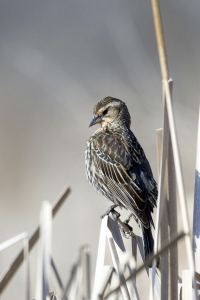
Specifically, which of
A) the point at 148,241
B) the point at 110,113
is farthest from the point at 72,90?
the point at 148,241

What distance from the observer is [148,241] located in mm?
4250

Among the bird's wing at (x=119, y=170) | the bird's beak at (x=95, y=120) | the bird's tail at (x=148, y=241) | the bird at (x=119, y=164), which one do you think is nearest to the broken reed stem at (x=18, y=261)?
the bird's tail at (x=148, y=241)

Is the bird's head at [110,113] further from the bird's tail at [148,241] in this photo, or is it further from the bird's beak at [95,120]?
the bird's tail at [148,241]

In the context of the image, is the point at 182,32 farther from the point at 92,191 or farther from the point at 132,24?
the point at 92,191

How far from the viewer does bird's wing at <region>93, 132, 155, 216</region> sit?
492 cm

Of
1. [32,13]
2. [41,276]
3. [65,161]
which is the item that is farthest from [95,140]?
[41,276]

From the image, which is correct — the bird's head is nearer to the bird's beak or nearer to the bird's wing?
the bird's beak

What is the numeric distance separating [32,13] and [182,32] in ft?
3.03

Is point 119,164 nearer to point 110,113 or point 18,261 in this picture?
point 110,113

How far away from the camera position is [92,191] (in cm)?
547

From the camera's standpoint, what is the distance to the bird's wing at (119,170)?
4.92 m

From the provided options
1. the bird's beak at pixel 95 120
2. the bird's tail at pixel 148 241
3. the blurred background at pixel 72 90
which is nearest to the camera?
the bird's tail at pixel 148 241

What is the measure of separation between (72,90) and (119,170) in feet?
2.10

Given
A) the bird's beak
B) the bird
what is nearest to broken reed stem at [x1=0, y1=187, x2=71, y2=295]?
the bird
